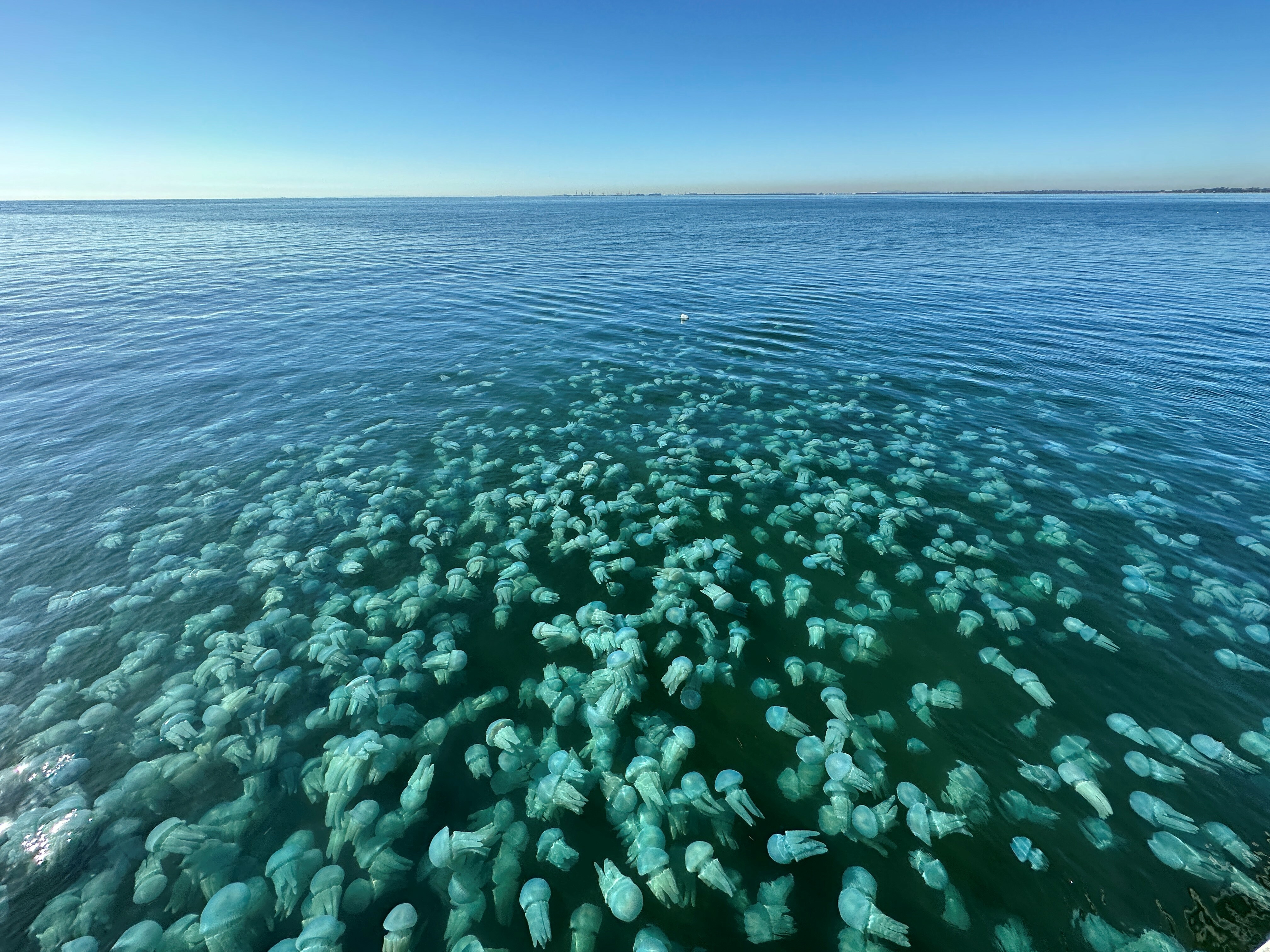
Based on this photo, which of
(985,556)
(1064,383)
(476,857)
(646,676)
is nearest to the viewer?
(476,857)

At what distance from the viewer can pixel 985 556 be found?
11914 mm

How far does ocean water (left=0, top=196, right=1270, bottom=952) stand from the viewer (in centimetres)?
672

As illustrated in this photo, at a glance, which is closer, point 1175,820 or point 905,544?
point 1175,820

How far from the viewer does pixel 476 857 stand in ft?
22.5

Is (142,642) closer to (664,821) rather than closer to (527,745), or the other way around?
(527,745)

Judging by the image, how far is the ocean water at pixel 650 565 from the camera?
6723 millimetres

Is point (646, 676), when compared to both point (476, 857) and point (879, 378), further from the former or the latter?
point (879, 378)

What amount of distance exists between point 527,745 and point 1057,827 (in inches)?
310

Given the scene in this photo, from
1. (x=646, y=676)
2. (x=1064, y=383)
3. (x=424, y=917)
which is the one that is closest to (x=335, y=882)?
(x=424, y=917)

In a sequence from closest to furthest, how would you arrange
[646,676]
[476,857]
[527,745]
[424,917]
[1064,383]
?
[424,917]
[476,857]
[527,745]
[646,676]
[1064,383]

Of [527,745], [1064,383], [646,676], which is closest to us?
[527,745]

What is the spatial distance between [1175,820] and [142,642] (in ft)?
57.4

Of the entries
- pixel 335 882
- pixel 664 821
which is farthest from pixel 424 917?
pixel 664 821

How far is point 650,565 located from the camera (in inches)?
475
